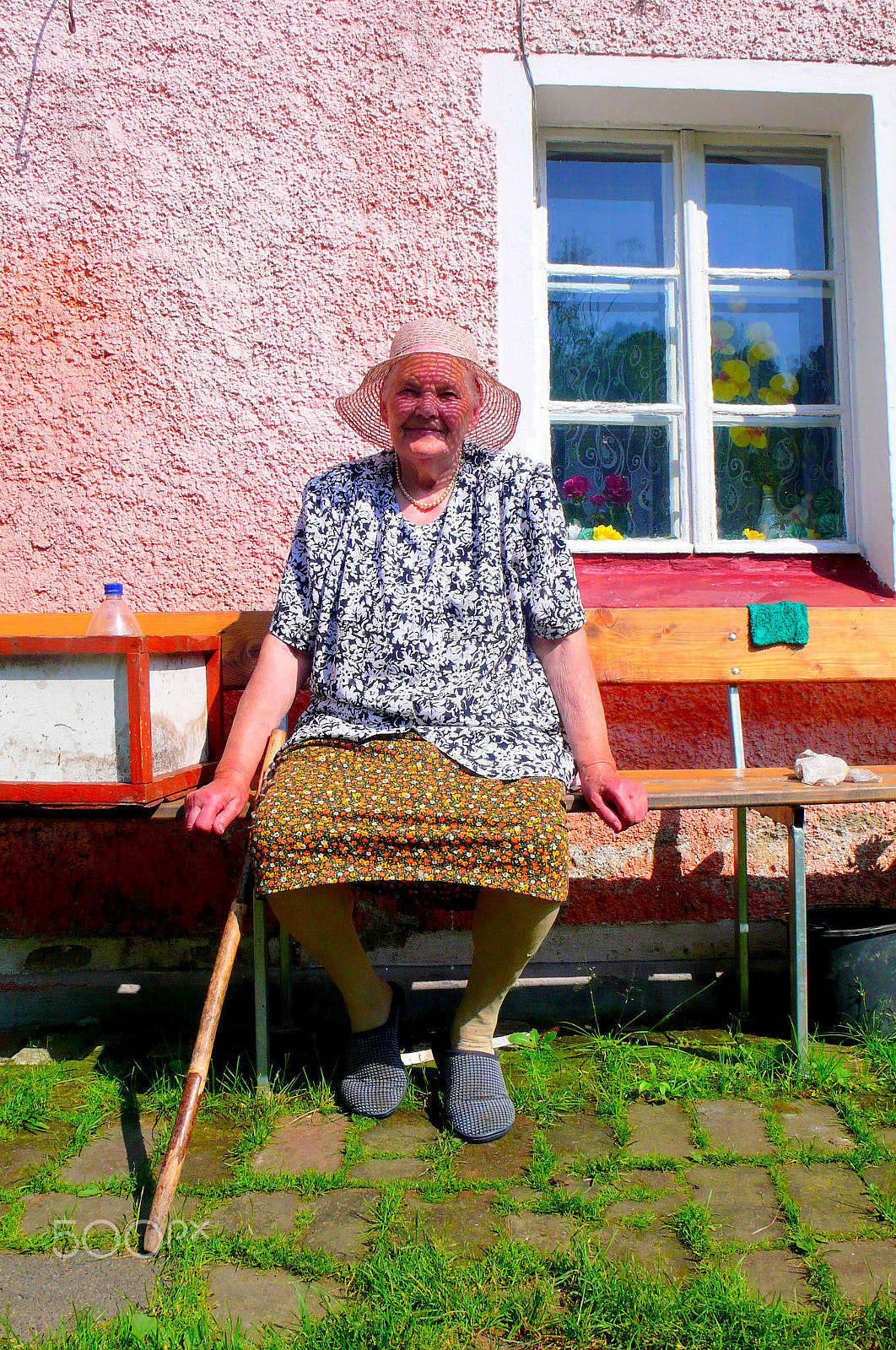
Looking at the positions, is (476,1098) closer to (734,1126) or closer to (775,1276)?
(734,1126)

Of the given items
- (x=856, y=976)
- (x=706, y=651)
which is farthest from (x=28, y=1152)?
(x=706, y=651)

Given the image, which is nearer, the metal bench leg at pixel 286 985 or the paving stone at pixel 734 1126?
the paving stone at pixel 734 1126

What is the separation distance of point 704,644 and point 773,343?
1.28m

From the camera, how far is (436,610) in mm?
2504

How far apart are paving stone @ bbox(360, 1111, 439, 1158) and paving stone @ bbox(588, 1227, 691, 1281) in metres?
0.50

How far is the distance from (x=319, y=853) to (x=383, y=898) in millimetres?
983

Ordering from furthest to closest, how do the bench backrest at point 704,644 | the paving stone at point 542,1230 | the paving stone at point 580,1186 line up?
the bench backrest at point 704,644 → the paving stone at point 580,1186 → the paving stone at point 542,1230

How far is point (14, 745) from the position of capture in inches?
93.2

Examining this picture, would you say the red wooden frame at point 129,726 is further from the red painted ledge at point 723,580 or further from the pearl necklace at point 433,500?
the red painted ledge at point 723,580

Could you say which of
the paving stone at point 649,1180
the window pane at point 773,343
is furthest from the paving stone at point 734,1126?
the window pane at point 773,343

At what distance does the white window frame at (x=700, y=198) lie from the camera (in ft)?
10.4

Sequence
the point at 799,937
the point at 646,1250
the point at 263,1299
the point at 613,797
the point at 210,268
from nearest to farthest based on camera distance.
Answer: the point at 263,1299, the point at 646,1250, the point at 613,797, the point at 799,937, the point at 210,268

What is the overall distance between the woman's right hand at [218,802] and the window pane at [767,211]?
2.55 meters

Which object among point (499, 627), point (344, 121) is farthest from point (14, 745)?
point (344, 121)
